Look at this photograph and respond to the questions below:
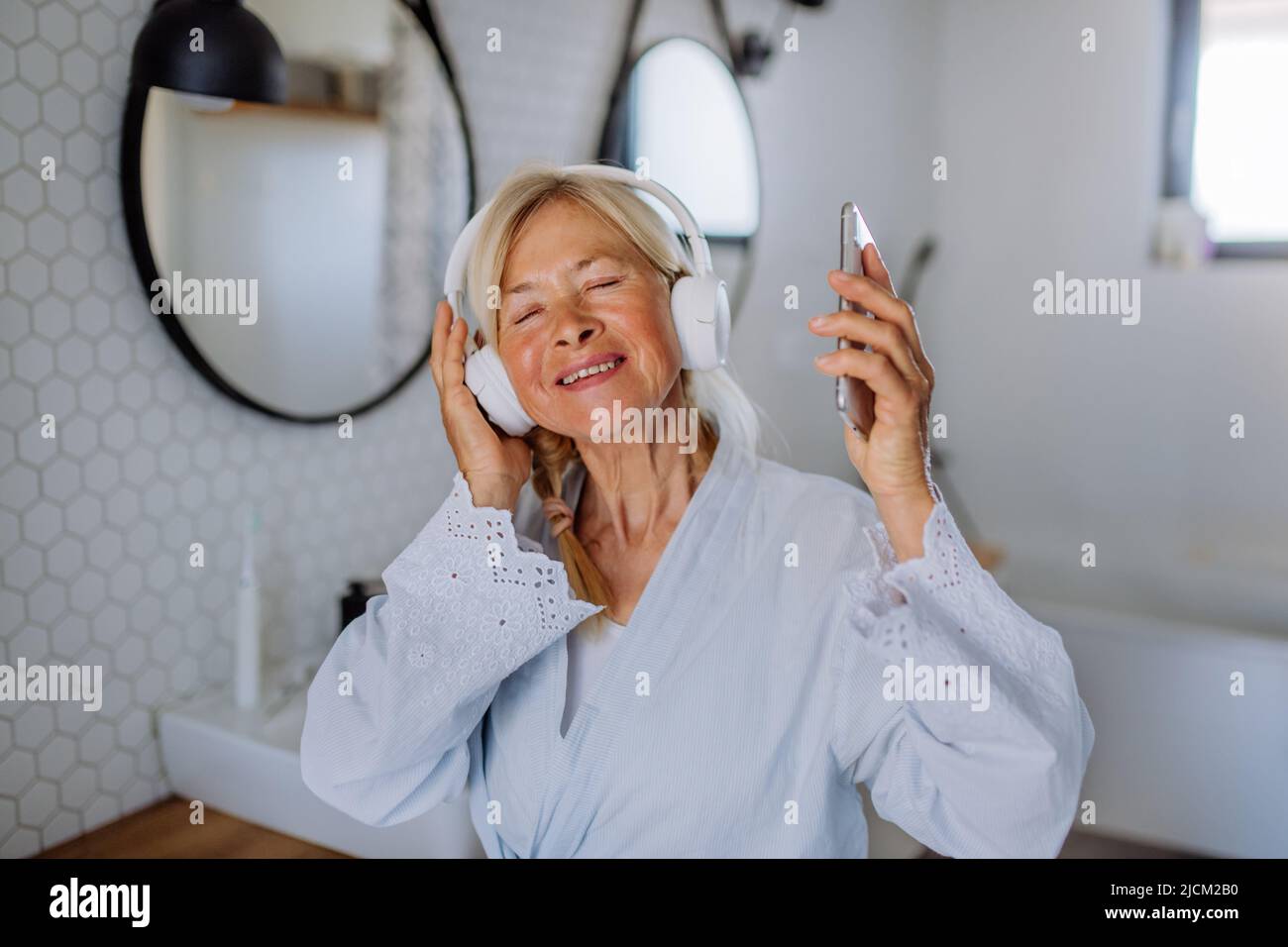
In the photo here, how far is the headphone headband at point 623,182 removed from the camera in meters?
0.68

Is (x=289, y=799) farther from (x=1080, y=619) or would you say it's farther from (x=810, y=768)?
(x=1080, y=619)

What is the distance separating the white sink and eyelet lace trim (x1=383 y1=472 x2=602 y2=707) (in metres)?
0.18

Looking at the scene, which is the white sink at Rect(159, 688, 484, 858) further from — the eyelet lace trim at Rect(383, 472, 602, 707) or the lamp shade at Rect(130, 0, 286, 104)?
the lamp shade at Rect(130, 0, 286, 104)

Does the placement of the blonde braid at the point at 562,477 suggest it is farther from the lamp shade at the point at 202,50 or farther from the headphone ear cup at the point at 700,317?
the lamp shade at the point at 202,50

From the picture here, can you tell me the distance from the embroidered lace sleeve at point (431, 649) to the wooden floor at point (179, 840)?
0.16 metres

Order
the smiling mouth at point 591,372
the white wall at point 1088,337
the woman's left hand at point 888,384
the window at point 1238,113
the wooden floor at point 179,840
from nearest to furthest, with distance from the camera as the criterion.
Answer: the woman's left hand at point 888,384 < the smiling mouth at point 591,372 < the wooden floor at point 179,840 < the window at point 1238,113 < the white wall at point 1088,337

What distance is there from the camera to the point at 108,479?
30.3 inches

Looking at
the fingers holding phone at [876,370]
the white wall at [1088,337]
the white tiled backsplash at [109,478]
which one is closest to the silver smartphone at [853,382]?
the fingers holding phone at [876,370]

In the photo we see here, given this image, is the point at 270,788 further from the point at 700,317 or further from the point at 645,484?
the point at 700,317

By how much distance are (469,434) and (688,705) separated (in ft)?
0.81

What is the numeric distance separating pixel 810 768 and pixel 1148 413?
1036 millimetres

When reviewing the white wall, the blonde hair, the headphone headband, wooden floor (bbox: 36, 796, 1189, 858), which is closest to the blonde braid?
the blonde hair

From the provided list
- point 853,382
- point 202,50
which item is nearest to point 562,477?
point 853,382
